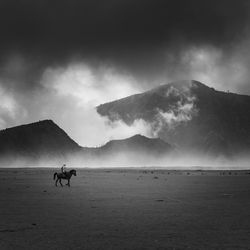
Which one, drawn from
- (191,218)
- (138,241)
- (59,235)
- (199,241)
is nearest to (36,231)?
(59,235)

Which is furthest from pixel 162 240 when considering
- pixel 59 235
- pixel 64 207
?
pixel 64 207

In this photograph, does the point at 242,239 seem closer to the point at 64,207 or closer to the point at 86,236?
the point at 86,236

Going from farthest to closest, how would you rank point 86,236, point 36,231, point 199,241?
point 36,231 → point 86,236 → point 199,241

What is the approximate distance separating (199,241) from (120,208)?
821cm

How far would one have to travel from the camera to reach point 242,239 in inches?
443

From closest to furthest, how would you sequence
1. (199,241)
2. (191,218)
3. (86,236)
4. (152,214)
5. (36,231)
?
(199,241) → (86,236) → (36,231) → (191,218) → (152,214)

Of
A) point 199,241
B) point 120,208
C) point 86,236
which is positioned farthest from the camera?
point 120,208

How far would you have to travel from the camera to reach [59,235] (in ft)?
38.8

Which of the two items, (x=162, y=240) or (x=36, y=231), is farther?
(x=36, y=231)

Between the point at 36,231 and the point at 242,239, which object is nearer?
the point at 242,239

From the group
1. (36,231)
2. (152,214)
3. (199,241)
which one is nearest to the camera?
(199,241)

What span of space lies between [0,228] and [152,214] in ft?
20.6

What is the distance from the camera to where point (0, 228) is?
42.8ft

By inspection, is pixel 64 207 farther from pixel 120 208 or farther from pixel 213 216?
pixel 213 216
